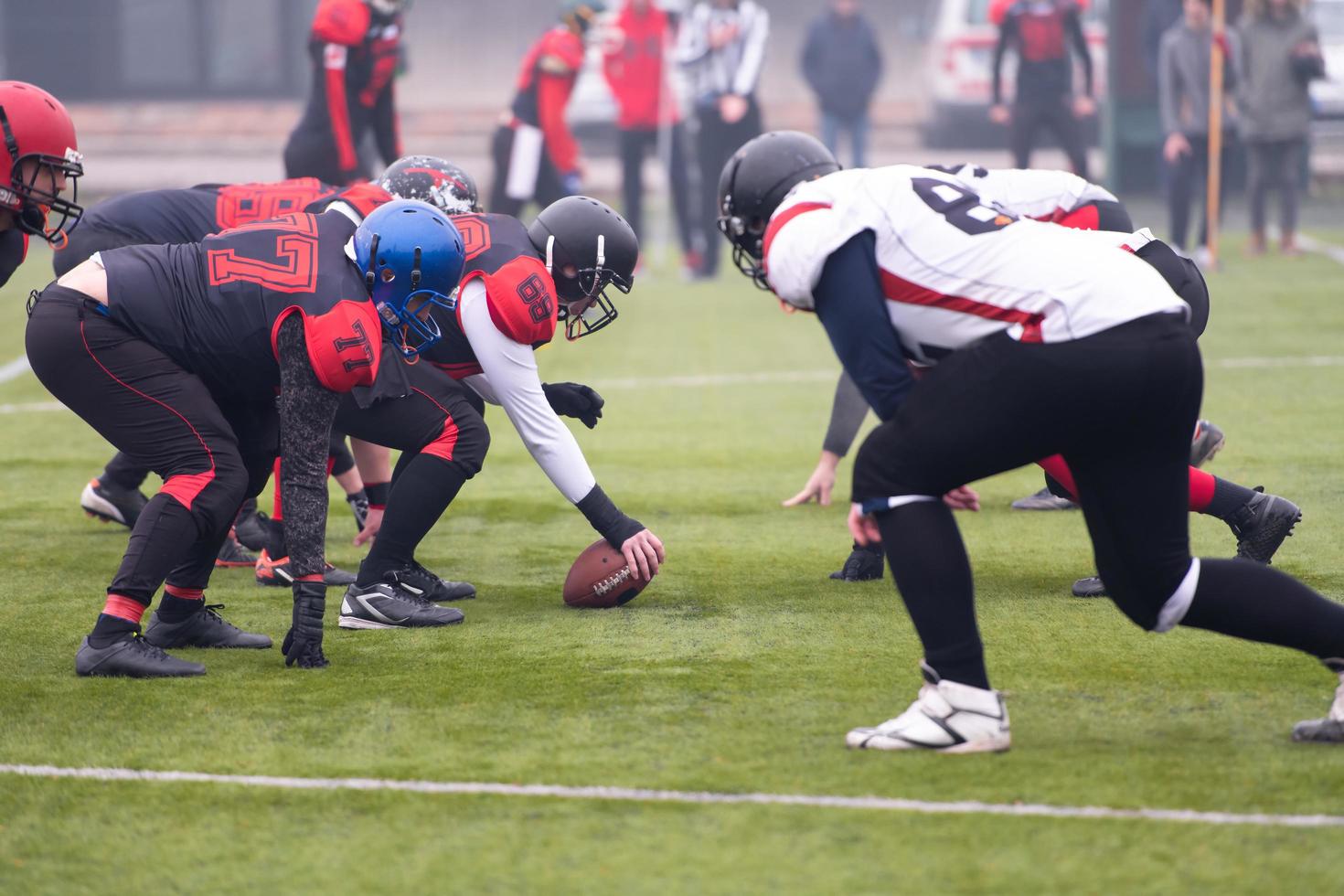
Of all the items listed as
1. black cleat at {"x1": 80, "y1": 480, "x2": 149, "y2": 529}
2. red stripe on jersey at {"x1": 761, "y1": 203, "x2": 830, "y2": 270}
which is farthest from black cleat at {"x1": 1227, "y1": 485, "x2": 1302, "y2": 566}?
black cleat at {"x1": 80, "y1": 480, "x2": 149, "y2": 529}

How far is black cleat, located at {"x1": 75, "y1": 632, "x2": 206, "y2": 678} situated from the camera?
14.3 ft

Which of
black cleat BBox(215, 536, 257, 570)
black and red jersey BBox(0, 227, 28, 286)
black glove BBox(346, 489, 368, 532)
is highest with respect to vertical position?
black and red jersey BBox(0, 227, 28, 286)

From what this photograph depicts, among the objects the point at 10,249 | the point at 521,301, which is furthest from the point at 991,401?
the point at 10,249

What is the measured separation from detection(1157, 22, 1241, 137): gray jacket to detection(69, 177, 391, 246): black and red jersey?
10038 millimetres

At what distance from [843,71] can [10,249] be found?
1211cm

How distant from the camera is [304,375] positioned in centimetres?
420

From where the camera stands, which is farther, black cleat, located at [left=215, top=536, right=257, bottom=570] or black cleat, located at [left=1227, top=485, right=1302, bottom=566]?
black cleat, located at [left=215, top=536, right=257, bottom=570]

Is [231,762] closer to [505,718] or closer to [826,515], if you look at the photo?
[505,718]

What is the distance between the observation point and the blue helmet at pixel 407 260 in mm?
4242

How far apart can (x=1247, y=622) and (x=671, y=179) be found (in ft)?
36.3

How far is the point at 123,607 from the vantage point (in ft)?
14.3

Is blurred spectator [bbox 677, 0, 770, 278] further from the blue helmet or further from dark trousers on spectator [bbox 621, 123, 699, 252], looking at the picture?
the blue helmet

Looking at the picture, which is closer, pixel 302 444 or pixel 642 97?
pixel 302 444

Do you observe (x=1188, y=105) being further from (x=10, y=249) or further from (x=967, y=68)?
(x=10, y=249)
